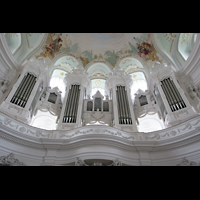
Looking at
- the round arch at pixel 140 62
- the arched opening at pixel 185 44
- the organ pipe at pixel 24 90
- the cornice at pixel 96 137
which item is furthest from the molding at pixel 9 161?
the arched opening at pixel 185 44

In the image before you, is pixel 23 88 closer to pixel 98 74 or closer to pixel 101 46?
pixel 98 74

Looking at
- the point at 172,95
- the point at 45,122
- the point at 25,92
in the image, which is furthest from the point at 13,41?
the point at 172,95

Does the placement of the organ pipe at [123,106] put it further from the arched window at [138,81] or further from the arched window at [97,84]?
the arched window at [97,84]

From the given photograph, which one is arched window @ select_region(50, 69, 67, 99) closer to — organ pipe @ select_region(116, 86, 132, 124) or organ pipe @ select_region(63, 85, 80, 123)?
organ pipe @ select_region(63, 85, 80, 123)

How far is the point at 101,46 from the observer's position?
61.1 ft

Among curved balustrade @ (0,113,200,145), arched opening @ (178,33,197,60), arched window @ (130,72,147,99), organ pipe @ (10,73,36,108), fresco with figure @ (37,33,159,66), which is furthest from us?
arched window @ (130,72,147,99)

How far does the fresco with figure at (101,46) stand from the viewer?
1642cm

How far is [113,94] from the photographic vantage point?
12.7 metres

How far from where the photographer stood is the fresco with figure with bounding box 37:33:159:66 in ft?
53.9

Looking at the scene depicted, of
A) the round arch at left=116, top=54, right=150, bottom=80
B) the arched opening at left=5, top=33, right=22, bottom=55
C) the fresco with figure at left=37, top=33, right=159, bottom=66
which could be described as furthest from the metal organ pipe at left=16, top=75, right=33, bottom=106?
the round arch at left=116, top=54, right=150, bottom=80
